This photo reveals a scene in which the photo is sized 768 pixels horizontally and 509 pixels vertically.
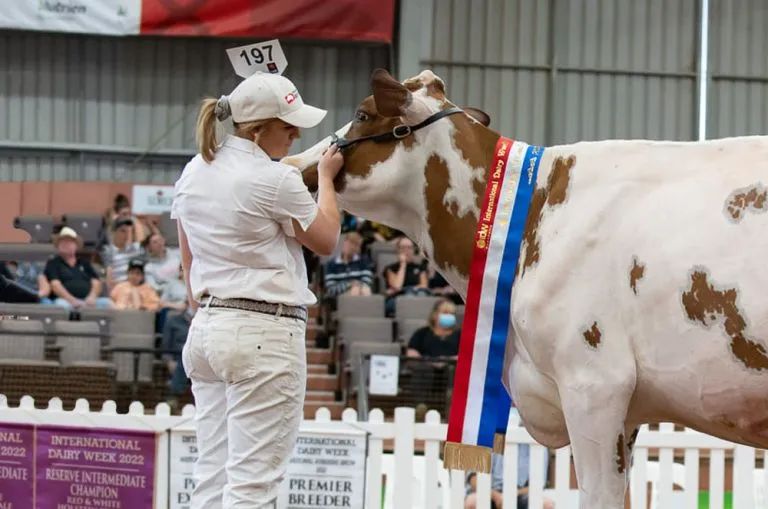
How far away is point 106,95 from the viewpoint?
51.6ft

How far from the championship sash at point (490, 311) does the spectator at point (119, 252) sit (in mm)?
8132

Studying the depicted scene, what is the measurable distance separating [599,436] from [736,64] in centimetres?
1447

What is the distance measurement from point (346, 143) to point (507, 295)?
0.78 meters

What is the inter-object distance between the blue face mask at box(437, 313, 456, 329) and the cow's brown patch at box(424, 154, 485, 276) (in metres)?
5.90

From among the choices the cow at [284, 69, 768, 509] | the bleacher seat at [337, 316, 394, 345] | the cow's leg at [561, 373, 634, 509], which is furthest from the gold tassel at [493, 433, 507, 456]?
the bleacher seat at [337, 316, 394, 345]

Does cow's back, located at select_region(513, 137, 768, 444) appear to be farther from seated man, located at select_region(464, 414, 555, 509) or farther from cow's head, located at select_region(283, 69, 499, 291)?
seated man, located at select_region(464, 414, 555, 509)

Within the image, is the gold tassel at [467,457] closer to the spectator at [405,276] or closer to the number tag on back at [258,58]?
the number tag on back at [258,58]

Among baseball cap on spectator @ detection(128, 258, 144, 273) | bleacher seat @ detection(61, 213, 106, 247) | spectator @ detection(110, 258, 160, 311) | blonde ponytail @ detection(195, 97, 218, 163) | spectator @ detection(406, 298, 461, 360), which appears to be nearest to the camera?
blonde ponytail @ detection(195, 97, 218, 163)

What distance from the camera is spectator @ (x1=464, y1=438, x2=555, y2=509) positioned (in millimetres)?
5840

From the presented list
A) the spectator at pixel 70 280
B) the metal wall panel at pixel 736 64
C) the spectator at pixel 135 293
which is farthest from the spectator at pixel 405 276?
the metal wall panel at pixel 736 64

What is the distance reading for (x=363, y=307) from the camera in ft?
35.0

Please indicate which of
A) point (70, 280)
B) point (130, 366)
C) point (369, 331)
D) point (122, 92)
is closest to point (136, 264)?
point (70, 280)

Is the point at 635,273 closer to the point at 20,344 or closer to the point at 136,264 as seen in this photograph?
the point at 20,344

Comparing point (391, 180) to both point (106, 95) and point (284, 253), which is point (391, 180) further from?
point (106, 95)
